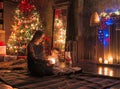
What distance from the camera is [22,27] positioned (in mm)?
8711

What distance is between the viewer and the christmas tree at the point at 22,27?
340 inches

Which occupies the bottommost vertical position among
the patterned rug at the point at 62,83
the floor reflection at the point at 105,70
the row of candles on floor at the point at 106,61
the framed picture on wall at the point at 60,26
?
the patterned rug at the point at 62,83

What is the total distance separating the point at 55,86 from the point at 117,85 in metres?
1.13

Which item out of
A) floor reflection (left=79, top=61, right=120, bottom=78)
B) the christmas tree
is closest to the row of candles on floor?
floor reflection (left=79, top=61, right=120, bottom=78)

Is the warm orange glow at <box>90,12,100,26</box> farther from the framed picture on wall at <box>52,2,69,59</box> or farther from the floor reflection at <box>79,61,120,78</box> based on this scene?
the floor reflection at <box>79,61,120,78</box>

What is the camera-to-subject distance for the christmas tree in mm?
8633

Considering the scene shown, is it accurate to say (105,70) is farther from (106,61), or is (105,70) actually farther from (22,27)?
(22,27)

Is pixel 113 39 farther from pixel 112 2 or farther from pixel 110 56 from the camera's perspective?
pixel 112 2

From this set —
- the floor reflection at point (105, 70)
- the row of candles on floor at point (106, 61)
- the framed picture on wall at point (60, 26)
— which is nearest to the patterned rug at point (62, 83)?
the floor reflection at point (105, 70)

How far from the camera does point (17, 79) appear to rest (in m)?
4.04

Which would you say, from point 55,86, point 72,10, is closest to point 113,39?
point 72,10

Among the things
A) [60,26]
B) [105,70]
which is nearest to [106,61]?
[105,70]

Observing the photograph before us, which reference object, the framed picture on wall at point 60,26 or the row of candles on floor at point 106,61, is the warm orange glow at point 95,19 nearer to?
the row of candles on floor at point 106,61

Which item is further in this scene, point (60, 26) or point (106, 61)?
point (60, 26)
